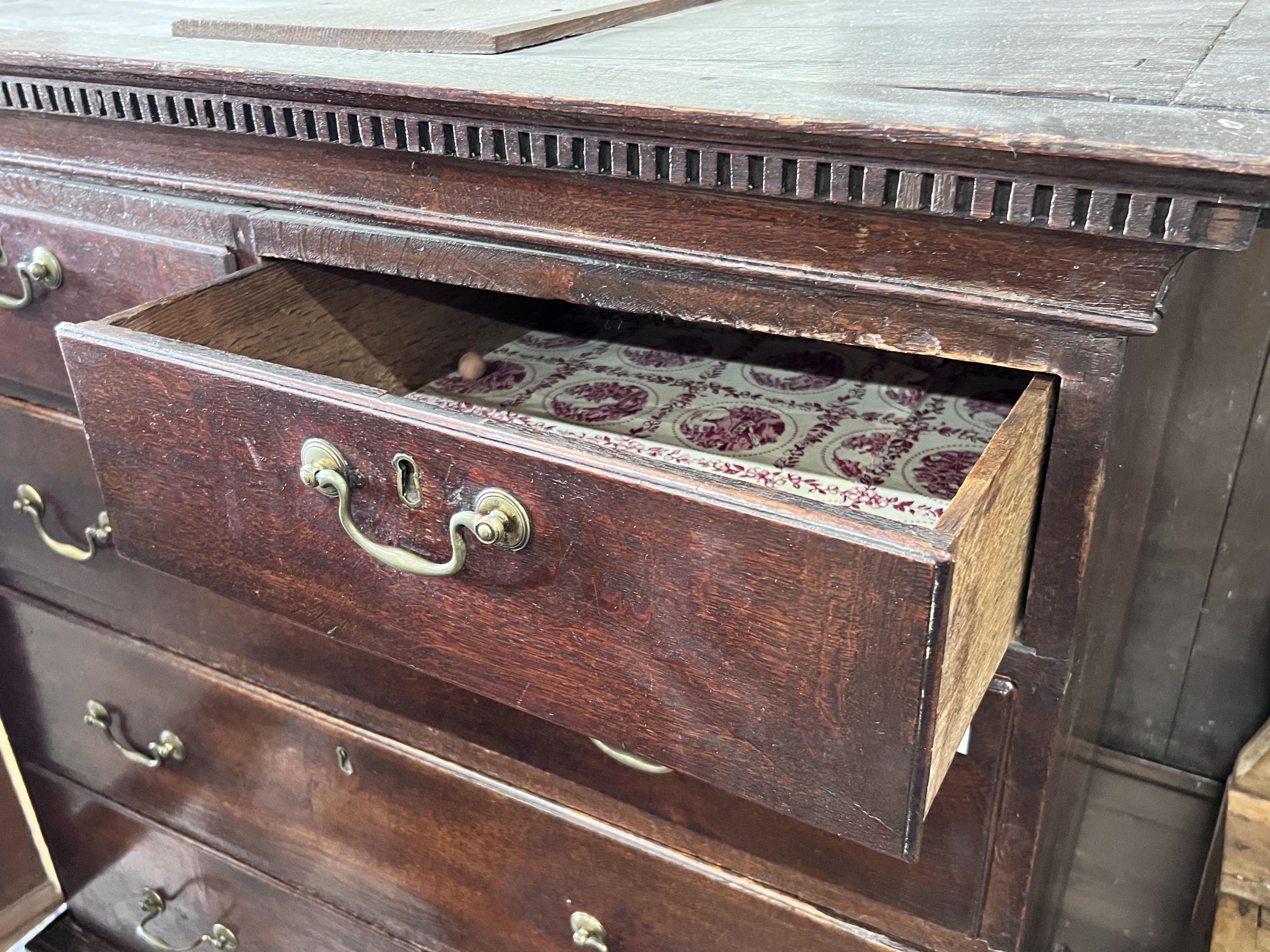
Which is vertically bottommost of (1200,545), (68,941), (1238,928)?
(68,941)

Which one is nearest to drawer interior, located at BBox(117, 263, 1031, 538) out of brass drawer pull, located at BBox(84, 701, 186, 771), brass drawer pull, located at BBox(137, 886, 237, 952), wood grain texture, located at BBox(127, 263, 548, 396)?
wood grain texture, located at BBox(127, 263, 548, 396)

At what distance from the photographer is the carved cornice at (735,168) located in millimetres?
370

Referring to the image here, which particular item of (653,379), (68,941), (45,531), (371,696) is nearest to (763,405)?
(653,379)

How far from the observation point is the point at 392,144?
524 millimetres

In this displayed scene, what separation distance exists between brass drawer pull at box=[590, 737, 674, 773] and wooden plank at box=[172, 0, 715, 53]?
39cm

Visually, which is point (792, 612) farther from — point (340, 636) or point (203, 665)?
point (203, 665)

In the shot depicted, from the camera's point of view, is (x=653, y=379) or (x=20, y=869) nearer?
(x=653, y=379)

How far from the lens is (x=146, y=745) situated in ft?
3.01

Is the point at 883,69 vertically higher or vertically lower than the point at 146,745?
higher

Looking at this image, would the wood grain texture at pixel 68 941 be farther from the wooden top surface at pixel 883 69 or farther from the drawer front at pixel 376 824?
the wooden top surface at pixel 883 69

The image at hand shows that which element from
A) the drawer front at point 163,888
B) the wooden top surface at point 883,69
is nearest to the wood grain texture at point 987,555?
the wooden top surface at point 883,69

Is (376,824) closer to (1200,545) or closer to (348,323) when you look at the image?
(348,323)

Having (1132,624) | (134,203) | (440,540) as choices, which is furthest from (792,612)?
(1132,624)

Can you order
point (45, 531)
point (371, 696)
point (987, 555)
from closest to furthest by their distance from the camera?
point (987, 555)
point (371, 696)
point (45, 531)
